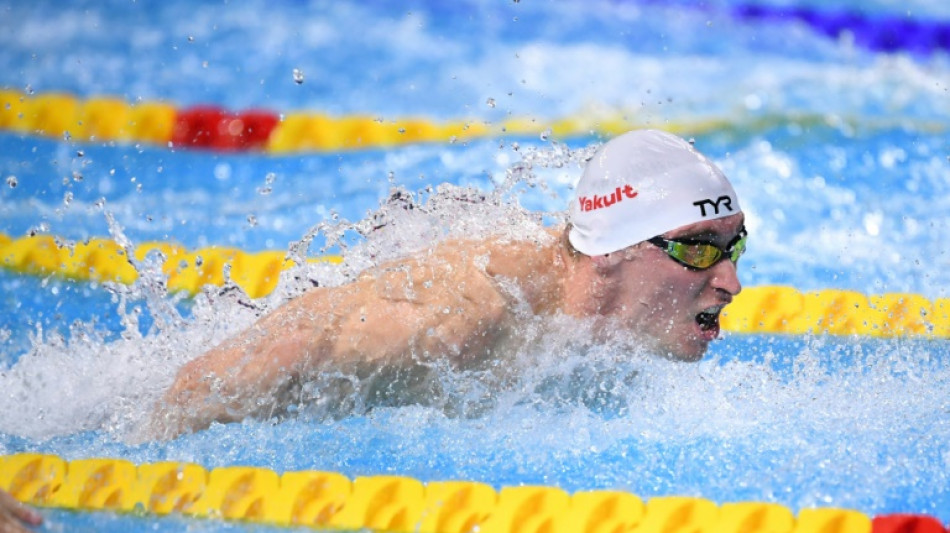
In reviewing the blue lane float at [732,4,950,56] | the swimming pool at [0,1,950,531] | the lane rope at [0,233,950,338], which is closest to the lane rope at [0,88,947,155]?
the swimming pool at [0,1,950,531]

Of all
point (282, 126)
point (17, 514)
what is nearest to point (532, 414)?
point (17, 514)

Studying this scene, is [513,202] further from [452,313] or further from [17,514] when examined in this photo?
[17,514]

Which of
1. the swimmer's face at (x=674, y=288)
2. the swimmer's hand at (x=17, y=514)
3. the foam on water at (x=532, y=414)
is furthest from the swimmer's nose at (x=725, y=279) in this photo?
the swimmer's hand at (x=17, y=514)

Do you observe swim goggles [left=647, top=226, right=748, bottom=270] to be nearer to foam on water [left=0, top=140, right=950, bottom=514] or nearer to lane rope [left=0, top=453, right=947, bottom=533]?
foam on water [left=0, top=140, right=950, bottom=514]

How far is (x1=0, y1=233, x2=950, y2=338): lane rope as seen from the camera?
3.72m

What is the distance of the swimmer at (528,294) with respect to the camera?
2.45 metres

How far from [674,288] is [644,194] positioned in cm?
22

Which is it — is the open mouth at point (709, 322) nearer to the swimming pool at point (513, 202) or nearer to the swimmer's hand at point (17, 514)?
the swimming pool at point (513, 202)

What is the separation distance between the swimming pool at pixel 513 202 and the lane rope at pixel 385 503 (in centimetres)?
7

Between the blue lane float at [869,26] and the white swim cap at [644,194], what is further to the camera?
the blue lane float at [869,26]

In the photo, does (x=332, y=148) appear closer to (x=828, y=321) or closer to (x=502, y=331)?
(x=828, y=321)

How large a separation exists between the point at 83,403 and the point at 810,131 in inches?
149

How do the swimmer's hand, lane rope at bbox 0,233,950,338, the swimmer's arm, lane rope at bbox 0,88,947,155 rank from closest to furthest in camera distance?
the swimmer's hand
the swimmer's arm
lane rope at bbox 0,233,950,338
lane rope at bbox 0,88,947,155

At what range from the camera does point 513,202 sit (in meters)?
3.00
